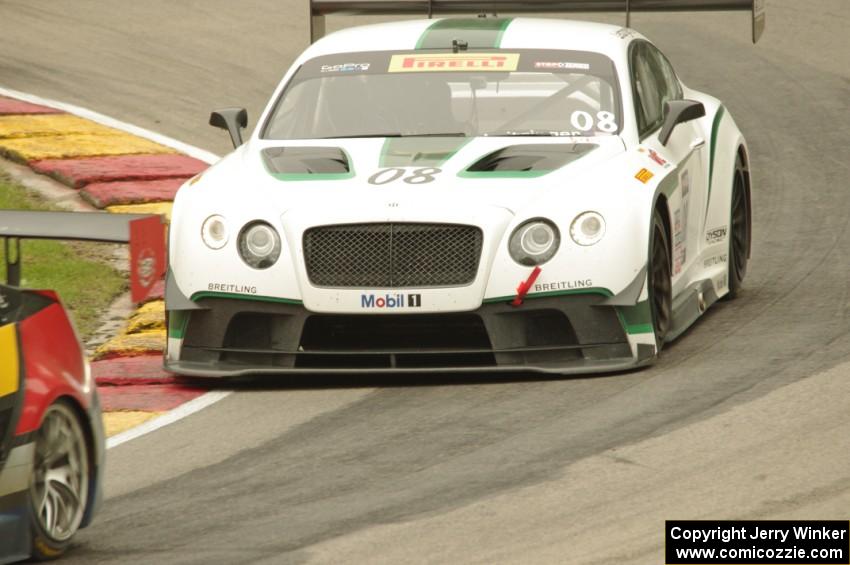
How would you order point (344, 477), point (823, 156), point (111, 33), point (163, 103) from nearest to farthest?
point (344, 477) < point (823, 156) < point (163, 103) < point (111, 33)

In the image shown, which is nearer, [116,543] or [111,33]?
[116,543]

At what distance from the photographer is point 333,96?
10.1 metres

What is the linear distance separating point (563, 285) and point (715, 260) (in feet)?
6.85

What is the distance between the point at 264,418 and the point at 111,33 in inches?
470

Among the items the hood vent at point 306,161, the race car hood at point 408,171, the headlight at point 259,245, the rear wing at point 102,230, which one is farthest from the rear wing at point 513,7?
the rear wing at point 102,230

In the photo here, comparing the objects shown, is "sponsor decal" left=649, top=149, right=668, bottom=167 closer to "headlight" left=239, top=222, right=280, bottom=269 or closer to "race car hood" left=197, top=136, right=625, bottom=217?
"race car hood" left=197, top=136, right=625, bottom=217

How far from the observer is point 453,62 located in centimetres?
1006

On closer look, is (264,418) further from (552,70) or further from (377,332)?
(552,70)

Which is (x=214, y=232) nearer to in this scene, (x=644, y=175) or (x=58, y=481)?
(x=644, y=175)

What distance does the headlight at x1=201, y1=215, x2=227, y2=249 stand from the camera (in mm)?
8891

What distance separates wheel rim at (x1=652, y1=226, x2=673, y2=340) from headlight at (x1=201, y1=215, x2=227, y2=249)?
193 cm

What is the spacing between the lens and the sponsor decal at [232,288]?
28.7 feet

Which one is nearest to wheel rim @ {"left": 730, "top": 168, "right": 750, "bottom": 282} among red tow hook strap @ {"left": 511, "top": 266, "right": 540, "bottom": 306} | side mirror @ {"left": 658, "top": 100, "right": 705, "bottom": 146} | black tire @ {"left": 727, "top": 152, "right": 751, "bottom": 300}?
black tire @ {"left": 727, "top": 152, "right": 751, "bottom": 300}

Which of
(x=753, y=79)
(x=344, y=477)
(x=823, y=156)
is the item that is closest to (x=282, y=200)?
(x=344, y=477)
